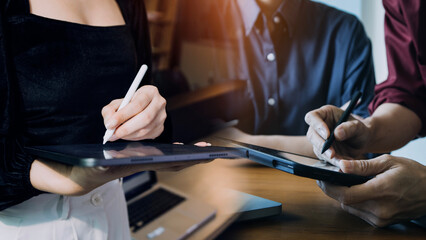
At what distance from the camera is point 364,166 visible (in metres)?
0.43

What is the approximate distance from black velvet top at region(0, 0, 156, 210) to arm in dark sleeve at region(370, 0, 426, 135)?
37 cm

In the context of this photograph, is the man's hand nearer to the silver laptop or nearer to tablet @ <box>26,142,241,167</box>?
tablet @ <box>26,142,241,167</box>

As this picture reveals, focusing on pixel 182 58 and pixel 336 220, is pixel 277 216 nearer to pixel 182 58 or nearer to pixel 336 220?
pixel 336 220

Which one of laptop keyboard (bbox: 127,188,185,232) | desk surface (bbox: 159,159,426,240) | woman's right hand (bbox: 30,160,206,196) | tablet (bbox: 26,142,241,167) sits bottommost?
laptop keyboard (bbox: 127,188,185,232)

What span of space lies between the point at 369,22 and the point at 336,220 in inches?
11.0

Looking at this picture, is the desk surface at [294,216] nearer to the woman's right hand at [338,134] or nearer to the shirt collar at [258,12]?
the woman's right hand at [338,134]

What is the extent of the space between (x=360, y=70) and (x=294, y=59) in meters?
0.10

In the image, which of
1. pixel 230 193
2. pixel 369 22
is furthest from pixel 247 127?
pixel 369 22

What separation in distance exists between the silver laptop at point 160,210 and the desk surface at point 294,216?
0.06m

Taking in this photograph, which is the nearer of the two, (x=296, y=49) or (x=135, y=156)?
(x=135, y=156)

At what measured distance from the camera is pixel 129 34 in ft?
1.83

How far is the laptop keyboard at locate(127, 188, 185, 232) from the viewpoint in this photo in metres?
0.72

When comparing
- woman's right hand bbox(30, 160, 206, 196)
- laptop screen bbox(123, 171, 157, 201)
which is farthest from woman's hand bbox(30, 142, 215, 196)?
laptop screen bbox(123, 171, 157, 201)

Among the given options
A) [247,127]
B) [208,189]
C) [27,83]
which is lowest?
[208,189]
